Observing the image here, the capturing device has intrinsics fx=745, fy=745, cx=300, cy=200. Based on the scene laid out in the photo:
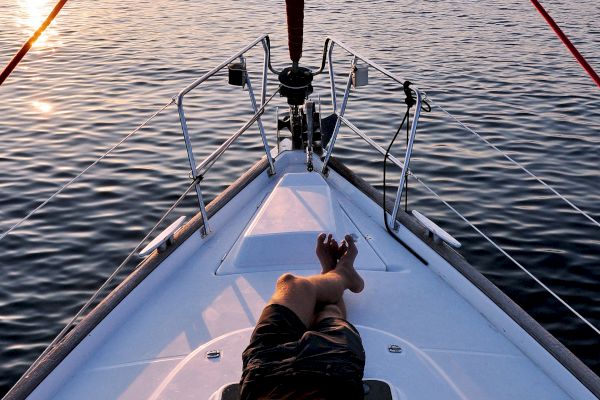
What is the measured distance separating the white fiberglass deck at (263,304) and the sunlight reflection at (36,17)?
14.7 m

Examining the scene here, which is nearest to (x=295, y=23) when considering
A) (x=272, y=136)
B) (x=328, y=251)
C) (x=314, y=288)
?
(x=328, y=251)

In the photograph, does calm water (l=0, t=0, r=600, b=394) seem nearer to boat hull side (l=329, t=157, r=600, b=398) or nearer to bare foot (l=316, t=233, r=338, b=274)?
boat hull side (l=329, t=157, r=600, b=398)

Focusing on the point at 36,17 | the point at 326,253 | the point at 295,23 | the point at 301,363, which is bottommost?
the point at 36,17

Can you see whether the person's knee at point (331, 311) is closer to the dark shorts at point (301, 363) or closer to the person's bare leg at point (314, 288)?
the person's bare leg at point (314, 288)

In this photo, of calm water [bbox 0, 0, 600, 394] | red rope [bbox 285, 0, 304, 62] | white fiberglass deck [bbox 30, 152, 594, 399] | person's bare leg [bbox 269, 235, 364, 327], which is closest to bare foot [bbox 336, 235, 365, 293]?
person's bare leg [bbox 269, 235, 364, 327]

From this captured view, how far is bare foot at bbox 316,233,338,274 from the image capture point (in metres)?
3.85

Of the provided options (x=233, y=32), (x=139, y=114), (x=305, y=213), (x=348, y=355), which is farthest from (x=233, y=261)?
(x=233, y=32)

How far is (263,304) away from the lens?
3756 mm

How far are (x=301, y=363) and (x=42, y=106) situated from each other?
10394 millimetres

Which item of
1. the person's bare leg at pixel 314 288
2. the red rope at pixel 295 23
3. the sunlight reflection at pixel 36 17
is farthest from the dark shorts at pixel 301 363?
the sunlight reflection at pixel 36 17

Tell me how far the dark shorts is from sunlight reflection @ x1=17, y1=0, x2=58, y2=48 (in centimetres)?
1602

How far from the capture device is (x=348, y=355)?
110 inches

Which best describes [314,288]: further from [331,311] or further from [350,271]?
→ [350,271]

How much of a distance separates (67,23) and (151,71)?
22.3 feet
